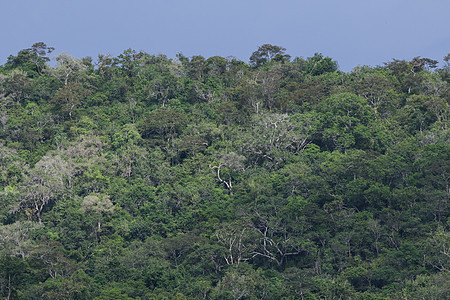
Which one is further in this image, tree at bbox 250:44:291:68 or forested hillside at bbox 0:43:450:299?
tree at bbox 250:44:291:68

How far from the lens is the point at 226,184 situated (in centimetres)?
3653

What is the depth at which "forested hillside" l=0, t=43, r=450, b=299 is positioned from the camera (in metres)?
28.2

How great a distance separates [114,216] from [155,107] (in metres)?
12.3

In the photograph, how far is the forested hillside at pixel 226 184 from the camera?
1109 inches

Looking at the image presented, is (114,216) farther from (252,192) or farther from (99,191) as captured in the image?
(252,192)

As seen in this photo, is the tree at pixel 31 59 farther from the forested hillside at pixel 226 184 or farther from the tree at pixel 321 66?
the tree at pixel 321 66

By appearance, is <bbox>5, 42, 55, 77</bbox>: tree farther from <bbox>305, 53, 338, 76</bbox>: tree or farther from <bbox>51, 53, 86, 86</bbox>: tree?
→ <bbox>305, 53, 338, 76</bbox>: tree

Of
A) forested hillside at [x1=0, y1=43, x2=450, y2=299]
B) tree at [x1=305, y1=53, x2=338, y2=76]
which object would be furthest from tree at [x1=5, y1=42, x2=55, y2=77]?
tree at [x1=305, y1=53, x2=338, y2=76]

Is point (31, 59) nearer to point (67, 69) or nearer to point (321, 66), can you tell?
point (67, 69)

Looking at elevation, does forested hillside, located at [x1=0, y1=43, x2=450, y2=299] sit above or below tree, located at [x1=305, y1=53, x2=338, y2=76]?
below

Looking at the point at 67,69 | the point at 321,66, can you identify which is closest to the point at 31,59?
the point at 67,69

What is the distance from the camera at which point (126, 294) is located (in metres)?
26.9

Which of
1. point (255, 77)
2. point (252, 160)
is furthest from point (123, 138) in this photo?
point (255, 77)

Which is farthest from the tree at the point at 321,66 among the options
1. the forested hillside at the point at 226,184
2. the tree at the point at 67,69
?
the tree at the point at 67,69
